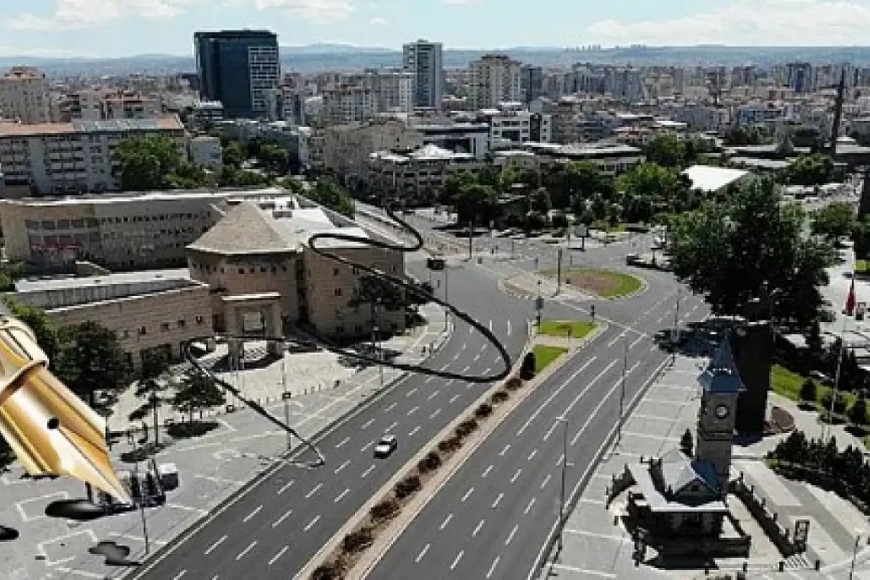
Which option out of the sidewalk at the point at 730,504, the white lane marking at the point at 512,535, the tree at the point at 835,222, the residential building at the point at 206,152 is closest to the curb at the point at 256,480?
the white lane marking at the point at 512,535

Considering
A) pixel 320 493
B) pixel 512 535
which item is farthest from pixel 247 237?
pixel 512 535

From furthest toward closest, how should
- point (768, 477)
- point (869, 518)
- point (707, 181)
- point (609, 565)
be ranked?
point (707, 181)
point (768, 477)
point (869, 518)
point (609, 565)

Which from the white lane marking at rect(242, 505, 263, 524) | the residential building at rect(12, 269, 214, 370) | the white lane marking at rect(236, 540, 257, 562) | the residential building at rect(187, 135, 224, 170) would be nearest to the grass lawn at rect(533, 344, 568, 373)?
the white lane marking at rect(242, 505, 263, 524)

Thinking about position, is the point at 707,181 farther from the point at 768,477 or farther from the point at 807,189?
the point at 768,477

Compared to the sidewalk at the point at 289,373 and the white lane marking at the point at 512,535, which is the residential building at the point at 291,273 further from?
the white lane marking at the point at 512,535

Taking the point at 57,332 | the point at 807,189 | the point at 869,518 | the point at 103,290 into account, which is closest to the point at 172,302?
the point at 103,290

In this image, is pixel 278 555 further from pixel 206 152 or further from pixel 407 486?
pixel 206 152

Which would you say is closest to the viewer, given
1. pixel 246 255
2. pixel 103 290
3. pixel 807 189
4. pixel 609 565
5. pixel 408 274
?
pixel 609 565

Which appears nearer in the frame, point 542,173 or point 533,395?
point 533,395
